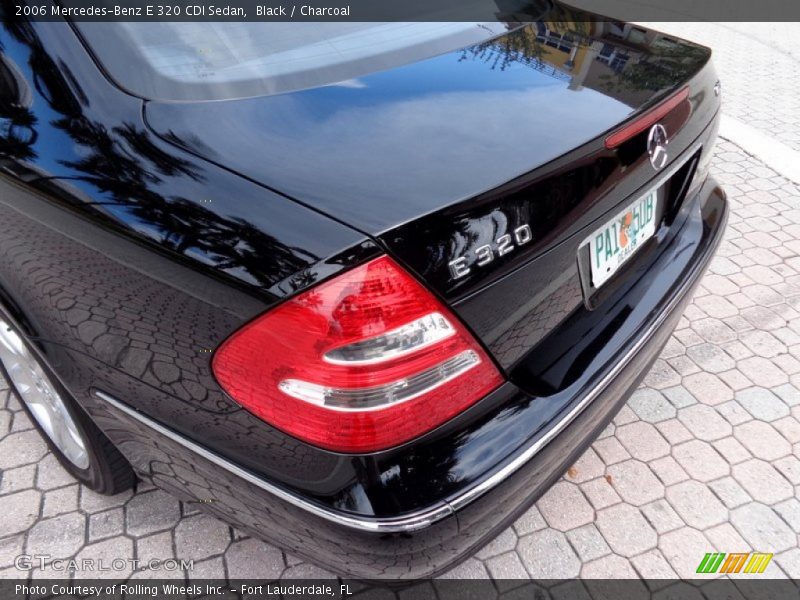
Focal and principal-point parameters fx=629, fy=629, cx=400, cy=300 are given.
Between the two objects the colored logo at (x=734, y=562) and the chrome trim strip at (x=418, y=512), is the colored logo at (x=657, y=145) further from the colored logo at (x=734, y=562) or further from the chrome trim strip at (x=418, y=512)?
the colored logo at (x=734, y=562)

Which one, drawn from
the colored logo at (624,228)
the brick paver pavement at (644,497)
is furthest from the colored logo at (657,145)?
the brick paver pavement at (644,497)

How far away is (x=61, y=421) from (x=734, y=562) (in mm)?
2071

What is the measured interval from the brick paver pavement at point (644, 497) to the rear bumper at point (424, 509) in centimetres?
42

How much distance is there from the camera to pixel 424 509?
118 centimetres

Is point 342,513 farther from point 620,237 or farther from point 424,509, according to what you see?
point 620,237

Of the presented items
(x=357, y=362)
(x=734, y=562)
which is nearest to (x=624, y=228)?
(x=357, y=362)

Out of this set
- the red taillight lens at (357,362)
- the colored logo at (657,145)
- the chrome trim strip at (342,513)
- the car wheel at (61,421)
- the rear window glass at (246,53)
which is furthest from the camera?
the car wheel at (61,421)

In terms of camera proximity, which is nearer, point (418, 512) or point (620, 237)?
point (418, 512)

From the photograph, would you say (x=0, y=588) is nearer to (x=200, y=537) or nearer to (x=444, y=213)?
(x=200, y=537)

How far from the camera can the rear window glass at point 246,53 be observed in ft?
4.36

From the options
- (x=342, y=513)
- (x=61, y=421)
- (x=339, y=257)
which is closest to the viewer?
(x=339, y=257)

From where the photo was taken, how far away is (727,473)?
6.91ft

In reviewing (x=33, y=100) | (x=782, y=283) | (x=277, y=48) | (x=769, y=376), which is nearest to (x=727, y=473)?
(x=769, y=376)

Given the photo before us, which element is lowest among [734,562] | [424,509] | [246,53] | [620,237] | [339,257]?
[734,562]
